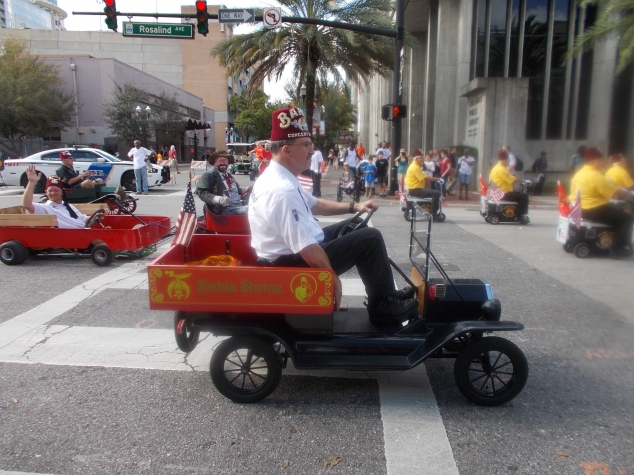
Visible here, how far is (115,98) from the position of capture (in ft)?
116

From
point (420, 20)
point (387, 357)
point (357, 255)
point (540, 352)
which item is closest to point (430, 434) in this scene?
point (387, 357)

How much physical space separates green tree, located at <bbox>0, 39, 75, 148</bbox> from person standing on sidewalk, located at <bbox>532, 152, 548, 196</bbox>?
2713cm

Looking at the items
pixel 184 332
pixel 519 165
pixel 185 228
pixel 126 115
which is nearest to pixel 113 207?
pixel 185 228

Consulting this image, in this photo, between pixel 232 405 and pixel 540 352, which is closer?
pixel 232 405

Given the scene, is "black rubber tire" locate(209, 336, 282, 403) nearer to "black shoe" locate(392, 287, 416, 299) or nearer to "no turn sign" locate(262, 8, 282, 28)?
"black shoe" locate(392, 287, 416, 299)

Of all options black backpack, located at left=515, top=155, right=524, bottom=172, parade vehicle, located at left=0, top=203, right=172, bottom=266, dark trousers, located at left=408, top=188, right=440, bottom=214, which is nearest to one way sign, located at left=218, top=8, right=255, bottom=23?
dark trousers, located at left=408, top=188, right=440, bottom=214

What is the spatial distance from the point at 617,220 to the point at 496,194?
388 cm

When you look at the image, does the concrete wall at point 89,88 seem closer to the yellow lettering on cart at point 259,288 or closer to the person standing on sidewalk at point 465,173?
the person standing on sidewalk at point 465,173

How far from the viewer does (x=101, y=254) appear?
7.74m

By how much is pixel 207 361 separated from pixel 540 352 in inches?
114

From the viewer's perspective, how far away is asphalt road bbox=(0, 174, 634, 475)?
3076mm

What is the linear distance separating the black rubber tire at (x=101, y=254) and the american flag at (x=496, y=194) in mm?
8633

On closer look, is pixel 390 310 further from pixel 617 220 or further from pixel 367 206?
pixel 617 220

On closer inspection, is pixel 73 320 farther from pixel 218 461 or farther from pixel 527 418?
pixel 527 418
